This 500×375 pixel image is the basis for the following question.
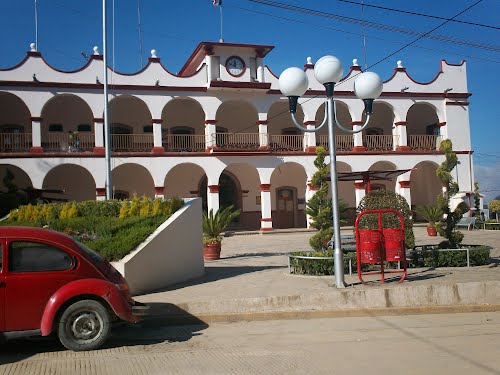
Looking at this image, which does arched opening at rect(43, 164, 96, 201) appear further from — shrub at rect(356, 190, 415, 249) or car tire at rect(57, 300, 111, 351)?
car tire at rect(57, 300, 111, 351)

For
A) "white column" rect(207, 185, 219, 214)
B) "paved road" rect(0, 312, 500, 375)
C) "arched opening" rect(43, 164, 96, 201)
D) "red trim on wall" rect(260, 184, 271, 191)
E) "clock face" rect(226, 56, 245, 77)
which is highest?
"clock face" rect(226, 56, 245, 77)

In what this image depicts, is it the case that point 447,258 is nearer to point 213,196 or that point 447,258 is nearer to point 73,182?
point 213,196

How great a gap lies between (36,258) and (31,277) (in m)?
0.27

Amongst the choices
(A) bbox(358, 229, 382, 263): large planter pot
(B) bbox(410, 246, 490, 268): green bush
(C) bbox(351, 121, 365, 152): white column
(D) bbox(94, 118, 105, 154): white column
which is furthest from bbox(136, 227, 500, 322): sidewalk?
(C) bbox(351, 121, 365, 152): white column

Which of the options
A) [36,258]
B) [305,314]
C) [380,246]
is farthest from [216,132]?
[36,258]

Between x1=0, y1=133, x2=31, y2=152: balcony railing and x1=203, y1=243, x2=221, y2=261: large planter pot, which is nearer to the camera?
x1=203, y1=243, x2=221, y2=261: large planter pot

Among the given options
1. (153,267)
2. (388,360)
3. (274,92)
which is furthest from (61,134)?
(388,360)

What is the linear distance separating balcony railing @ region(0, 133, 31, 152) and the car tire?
835 inches

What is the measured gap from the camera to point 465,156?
1204 inches

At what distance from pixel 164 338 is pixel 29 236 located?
2303 millimetres

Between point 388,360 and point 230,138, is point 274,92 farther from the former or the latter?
point 388,360

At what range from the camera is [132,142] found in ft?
91.2

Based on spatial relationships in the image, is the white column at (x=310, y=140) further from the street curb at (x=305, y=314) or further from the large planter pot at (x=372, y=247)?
the street curb at (x=305, y=314)

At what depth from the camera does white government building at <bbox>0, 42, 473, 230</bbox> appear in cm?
2602
